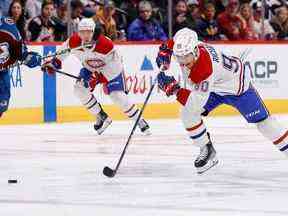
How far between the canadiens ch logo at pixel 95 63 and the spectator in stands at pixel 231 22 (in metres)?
3.43

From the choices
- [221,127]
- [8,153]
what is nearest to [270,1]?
[221,127]

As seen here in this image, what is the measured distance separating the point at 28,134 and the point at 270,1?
4696 mm

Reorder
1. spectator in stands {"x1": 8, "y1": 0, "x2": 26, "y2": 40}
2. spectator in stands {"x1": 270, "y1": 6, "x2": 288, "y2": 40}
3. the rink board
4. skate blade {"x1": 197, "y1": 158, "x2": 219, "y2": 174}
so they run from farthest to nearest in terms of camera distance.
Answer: spectator in stands {"x1": 270, "y1": 6, "x2": 288, "y2": 40} → the rink board → spectator in stands {"x1": 8, "y1": 0, "x2": 26, "y2": 40} → skate blade {"x1": 197, "y1": 158, "x2": 219, "y2": 174}

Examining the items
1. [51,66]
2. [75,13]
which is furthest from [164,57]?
[75,13]

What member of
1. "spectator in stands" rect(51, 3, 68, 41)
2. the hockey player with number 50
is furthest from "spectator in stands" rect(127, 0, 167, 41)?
the hockey player with number 50

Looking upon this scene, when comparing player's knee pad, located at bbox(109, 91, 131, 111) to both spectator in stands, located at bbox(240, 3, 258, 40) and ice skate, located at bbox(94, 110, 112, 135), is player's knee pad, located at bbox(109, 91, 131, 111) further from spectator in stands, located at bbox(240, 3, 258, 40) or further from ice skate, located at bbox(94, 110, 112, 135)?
spectator in stands, located at bbox(240, 3, 258, 40)

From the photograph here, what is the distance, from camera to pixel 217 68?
652cm

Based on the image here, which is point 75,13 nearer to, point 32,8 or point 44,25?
point 44,25

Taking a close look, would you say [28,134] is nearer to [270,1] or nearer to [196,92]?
[196,92]

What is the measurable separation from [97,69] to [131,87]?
2112 millimetres

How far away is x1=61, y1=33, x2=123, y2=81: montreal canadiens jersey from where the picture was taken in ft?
31.0

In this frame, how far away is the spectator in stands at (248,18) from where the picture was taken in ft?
41.9

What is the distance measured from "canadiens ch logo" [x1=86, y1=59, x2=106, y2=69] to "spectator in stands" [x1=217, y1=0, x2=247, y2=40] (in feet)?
11.3

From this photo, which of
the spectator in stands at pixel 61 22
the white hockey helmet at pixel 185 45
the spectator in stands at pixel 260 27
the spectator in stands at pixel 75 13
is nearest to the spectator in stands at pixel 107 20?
the spectator in stands at pixel 75 13
